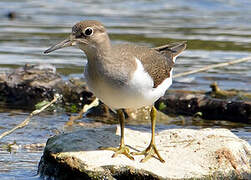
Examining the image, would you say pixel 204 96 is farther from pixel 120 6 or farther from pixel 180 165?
pixel 120 6

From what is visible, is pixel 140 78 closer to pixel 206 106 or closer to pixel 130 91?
pixel 130 91

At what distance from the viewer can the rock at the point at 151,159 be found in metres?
6.51

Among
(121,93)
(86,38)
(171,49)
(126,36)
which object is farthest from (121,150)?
(126,36)

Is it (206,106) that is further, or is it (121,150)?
(206,106)

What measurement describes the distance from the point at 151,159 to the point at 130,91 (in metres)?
0.88

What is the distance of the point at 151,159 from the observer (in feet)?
22.5

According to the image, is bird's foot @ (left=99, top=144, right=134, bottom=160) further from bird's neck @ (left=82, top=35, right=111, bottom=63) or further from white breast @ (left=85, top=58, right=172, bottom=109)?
bird's neck @ (left=82, top=35, right=111, bottom=63)

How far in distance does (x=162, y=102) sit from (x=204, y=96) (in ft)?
2.27

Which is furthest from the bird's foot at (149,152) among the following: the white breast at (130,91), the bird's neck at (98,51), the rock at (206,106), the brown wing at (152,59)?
the rock at (206,106)

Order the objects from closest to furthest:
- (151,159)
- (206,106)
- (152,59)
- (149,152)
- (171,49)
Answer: (151,159) → (149,152) → (152,59) → (171,49) → (206,106)

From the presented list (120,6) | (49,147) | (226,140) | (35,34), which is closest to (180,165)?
(226,140)

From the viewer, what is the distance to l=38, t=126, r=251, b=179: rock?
6.51 m

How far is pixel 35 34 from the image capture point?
1638 centimetres

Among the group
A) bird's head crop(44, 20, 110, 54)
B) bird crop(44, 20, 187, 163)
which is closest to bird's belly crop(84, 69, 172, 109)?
bird crop(44, 20, 187, 163)
